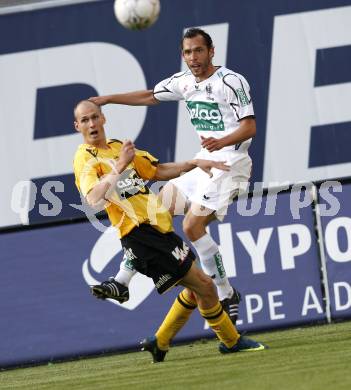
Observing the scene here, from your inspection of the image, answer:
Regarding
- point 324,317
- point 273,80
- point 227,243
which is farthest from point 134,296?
point 273,80

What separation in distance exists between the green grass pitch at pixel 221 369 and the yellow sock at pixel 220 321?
172 millimetres

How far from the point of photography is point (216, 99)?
9.05 metres

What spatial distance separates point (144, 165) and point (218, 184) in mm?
944

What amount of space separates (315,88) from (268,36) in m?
0.70

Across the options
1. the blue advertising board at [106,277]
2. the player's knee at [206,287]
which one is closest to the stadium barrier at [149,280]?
the blue advertising board at [106,277]

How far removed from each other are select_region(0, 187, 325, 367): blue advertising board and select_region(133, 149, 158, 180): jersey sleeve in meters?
2.16

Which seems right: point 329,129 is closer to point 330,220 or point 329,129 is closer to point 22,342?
point 330,220

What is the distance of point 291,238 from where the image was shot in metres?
10.7

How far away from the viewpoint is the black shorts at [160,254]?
8273mm

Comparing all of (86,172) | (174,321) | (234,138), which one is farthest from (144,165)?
(174,321)

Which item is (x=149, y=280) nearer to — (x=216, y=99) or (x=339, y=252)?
(x=339, y=252)

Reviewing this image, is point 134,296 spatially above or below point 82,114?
below

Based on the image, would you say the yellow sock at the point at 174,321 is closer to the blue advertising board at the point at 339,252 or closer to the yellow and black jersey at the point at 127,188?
the yellow and black jersey at the point at 127,188

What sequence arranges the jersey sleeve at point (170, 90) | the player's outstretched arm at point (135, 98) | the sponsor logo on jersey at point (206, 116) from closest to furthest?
the sponsor logo on jersey at point (206, 116)
the player's outstretched arm at point (135, 98)
the jersey sleeve at point (170, 90)
